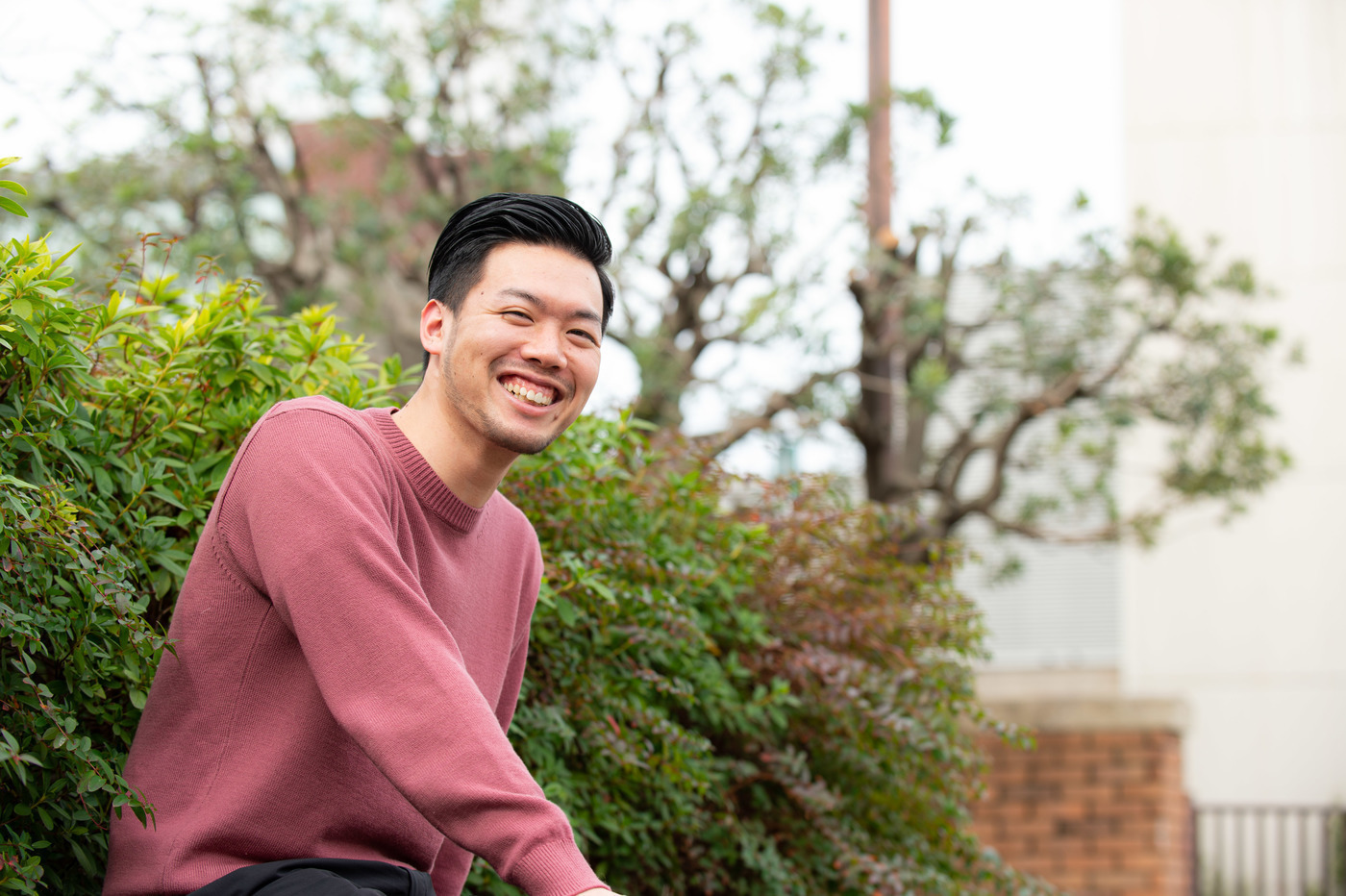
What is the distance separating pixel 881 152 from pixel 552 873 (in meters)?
8.06

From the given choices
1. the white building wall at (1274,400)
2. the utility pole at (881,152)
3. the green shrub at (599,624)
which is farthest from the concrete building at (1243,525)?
the green shrub at (599,624)

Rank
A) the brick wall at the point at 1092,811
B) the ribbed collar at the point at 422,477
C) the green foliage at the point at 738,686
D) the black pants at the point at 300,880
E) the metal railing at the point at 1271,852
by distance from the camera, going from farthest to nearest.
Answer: the metal railing at the point at 1271,852 → the brick wall at the point at 1092,811 → the green foliage at the point at 738,686 → the ribbed collar at the point at 422,477 → the black pants at the point at 300,880

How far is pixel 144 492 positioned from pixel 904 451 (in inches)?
316

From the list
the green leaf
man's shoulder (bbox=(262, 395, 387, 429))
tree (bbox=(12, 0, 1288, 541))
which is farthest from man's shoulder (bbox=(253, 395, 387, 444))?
tree (bbox=(12, 0, 1288, 541))

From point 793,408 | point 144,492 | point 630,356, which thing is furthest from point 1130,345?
point 144,492

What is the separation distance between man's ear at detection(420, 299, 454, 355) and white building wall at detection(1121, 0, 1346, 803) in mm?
11061

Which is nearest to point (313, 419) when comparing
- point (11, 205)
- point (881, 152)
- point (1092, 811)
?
point (11, 205)

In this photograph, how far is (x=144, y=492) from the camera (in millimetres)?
2346

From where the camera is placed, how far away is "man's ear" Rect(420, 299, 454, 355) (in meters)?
2.19

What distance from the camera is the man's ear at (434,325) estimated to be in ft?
7.17

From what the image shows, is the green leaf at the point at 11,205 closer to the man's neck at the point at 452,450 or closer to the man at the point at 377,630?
the man at the point at 377,630

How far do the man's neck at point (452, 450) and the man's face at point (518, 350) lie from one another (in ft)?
0.07

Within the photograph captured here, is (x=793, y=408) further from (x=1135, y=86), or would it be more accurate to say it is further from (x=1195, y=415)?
(x=1135, y=86)

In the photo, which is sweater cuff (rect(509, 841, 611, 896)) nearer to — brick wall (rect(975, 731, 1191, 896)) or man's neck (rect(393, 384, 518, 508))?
man's neck (rect(393, 384, 518, 508))
